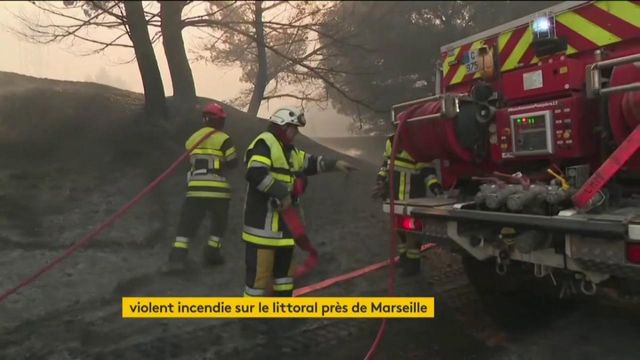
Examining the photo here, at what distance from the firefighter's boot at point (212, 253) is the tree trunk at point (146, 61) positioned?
352cm

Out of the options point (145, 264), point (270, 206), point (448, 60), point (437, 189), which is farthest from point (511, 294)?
point (145, 264)

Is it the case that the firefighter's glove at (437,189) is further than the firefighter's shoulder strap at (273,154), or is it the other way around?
the firefighter's glove at (437,189)

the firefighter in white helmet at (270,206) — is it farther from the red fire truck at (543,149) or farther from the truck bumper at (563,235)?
the truck bumper at (563,235)

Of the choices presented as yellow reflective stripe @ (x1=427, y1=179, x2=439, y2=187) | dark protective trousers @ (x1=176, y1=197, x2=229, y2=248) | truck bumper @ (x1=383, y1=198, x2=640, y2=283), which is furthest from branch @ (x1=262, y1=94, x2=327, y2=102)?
truck bumper @ (x1=383, y1=198, x2=640, y2=283)

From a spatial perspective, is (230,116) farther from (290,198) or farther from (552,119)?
(552,119)

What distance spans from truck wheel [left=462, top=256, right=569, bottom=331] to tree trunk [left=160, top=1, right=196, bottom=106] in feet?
19.3

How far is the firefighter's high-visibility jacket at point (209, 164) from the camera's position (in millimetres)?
5035

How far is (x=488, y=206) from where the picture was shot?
9.56ft

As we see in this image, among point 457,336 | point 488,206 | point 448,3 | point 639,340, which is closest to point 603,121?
point 488,206

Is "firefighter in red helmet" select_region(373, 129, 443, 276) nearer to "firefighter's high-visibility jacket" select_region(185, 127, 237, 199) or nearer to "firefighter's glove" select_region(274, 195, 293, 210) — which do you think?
"firefighter's glove" select_region(274, 195, 293, 210)

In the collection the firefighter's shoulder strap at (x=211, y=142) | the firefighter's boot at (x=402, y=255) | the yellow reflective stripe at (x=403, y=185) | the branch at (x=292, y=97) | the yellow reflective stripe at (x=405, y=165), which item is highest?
the branch at (x=292, y=97)

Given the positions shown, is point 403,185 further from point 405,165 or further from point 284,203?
point 284,203

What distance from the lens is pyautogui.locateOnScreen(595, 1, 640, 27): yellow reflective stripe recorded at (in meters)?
3.04

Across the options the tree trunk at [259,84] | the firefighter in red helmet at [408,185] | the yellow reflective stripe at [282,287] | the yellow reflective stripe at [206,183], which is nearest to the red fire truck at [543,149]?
the firefighter in red helmet at [408,185]
